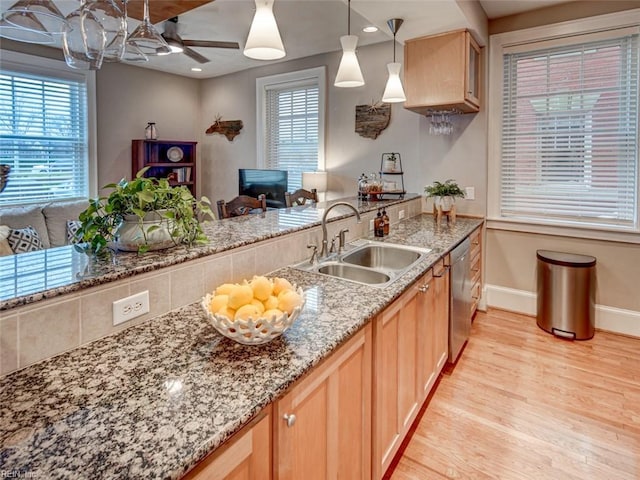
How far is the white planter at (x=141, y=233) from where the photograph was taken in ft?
4.31

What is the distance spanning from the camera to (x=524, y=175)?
11.5 feet

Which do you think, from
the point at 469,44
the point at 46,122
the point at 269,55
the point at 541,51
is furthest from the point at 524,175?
the point at 46,122

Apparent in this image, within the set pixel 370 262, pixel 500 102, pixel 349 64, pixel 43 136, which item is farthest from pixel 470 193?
pixel 43 136

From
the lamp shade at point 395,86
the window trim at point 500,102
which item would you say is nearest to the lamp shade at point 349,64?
the lamp shade at point 395,86

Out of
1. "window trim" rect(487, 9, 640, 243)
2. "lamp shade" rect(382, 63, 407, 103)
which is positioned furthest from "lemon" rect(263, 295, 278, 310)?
"window trim" rect(487, 9, 640, 243)

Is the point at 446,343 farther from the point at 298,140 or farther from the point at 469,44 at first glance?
the point at 298,140

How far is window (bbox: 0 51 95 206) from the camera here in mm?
4176

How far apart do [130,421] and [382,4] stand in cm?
262

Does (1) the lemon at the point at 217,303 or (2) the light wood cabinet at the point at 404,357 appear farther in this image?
(2) the light wood cabinet at the point at 404,357

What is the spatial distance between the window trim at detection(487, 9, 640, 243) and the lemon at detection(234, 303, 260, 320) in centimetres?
315

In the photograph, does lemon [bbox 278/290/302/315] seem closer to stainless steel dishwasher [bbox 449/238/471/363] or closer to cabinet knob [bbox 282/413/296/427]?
cabinet knob [bbox 282/413/296/427]

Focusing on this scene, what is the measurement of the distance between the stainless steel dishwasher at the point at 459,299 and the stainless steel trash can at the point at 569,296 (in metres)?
0.88

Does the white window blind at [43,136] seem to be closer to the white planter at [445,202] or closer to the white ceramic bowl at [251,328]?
the white planter at [445,202]

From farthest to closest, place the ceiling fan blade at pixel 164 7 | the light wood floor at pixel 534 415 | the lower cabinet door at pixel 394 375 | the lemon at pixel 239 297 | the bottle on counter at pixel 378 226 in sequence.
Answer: the bottle on counter at pixel 378 226 → the ceiling fan blade at pixel 164 7 → the light wood floor at pixel 534 415 → the lower cabinet door at pixel 394 375 → the lemon at pixel 239 297
